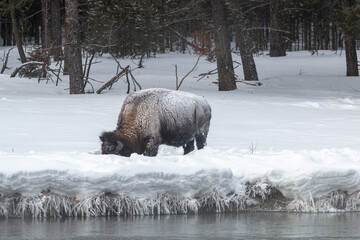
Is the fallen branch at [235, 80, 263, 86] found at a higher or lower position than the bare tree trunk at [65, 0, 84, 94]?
lower

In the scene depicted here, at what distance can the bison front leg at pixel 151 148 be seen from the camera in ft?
29.8

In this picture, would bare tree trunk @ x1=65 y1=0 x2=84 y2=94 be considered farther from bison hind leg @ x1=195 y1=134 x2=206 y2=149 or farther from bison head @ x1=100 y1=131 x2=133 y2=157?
bison head @ x1=100 y1=131 x2=133 y2=157

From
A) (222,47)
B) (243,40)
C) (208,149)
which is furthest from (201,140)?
(243,40)

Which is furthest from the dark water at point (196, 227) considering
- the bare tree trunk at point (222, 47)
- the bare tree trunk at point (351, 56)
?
the bare tree trunk at point (351, 56)

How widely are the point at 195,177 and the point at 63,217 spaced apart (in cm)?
152

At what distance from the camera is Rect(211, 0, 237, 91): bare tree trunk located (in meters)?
21.3

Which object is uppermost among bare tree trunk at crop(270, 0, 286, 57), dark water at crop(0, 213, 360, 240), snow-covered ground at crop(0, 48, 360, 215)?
bare tree trunk at crop(270, 0, 286, 57)

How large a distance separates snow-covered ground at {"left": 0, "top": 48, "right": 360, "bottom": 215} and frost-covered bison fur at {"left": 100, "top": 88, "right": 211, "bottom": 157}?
0.53 m

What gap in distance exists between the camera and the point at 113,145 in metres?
8.87

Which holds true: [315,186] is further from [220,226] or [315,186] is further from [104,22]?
[104,22]

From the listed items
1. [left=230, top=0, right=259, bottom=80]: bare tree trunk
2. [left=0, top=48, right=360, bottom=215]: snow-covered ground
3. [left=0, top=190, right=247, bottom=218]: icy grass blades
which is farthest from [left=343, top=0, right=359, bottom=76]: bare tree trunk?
[left=0, top=190, right=247, bottom=218]: icy grass blades

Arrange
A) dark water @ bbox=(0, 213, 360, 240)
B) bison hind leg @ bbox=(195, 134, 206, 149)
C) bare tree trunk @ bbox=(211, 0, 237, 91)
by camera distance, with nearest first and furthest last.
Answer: dark water @ bbox=(0, 213, 360, 240), bison hind leg @ bbox=(195, 134, 206, 149), bare tree trunk @ bbox=(211, 0, 237, 91)

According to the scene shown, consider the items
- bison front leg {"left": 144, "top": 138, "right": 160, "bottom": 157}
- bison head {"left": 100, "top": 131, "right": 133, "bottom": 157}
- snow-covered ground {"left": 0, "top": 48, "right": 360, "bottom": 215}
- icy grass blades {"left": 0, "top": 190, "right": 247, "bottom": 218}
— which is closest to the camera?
icy grass blades {"left": 0, "top": 190, "right": 247, "bottom": 218}

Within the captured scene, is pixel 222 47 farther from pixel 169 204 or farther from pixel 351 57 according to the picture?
pixel 169 204
